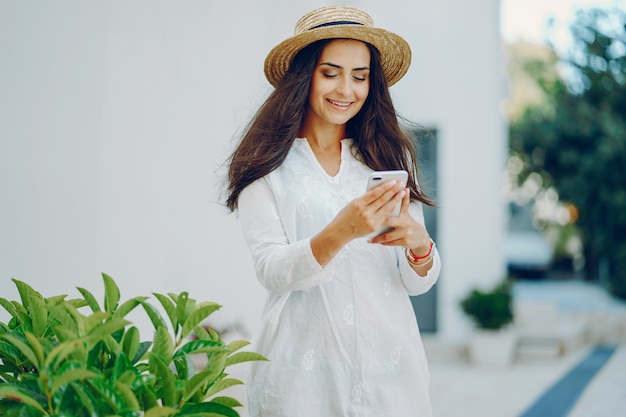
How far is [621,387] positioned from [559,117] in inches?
209

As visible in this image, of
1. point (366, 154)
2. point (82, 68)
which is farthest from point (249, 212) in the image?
point (82, 68)

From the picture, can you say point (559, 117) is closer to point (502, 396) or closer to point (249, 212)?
point (502, 396)

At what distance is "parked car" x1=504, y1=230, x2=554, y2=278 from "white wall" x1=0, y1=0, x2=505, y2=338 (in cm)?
1430

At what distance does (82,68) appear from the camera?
3105mm

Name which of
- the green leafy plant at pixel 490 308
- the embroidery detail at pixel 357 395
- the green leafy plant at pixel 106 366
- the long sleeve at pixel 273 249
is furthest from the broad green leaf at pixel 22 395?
the green leafy plant at pixel 490 308

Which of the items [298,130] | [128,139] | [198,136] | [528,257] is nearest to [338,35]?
[298,130]

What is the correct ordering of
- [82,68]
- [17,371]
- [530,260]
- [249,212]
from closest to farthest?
[17,371] → [249,212] → [82,68] → [530,260]

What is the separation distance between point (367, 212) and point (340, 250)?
0.20m

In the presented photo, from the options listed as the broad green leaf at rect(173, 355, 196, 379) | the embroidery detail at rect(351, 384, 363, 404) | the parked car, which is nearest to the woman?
the embroidery detail at rect(351, 384, 363, 404)

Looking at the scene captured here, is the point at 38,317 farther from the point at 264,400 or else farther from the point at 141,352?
the point at 264,400

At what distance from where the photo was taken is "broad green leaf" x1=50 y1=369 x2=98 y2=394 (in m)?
1.23

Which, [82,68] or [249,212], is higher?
[82,68]

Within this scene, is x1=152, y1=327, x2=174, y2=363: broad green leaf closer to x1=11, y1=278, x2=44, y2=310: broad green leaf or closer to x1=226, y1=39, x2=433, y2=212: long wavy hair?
x1=11, y1=278, x2=44, y2=310: broad green leaf

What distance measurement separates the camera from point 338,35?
180 cm
